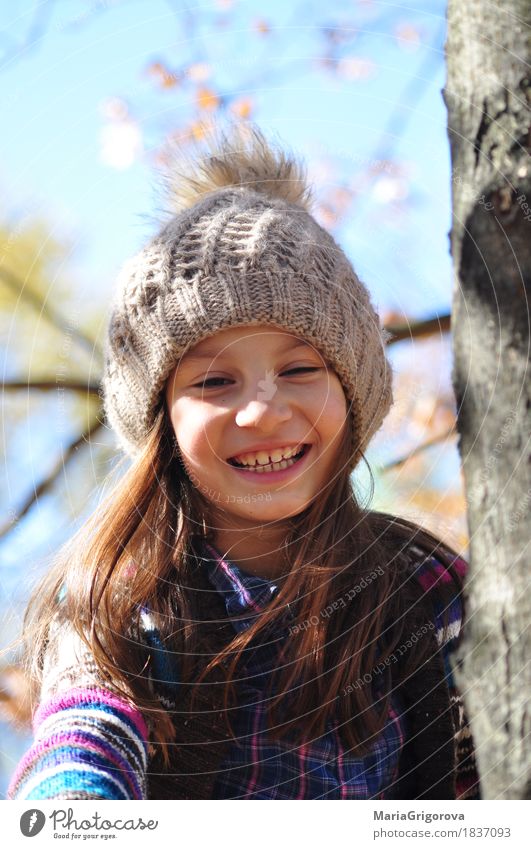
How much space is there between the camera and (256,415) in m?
1.16

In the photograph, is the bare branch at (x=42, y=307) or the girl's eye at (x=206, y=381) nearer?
the girl's eye at (x=206, y=381)

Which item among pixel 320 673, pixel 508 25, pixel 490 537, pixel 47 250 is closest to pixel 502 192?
pixel 508 25

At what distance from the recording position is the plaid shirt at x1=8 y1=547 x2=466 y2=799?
1.02m

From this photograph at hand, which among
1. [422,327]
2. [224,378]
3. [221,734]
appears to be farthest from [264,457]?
[422,327]

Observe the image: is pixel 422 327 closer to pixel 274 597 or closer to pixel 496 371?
pixel 274 597

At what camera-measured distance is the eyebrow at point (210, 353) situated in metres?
1.22

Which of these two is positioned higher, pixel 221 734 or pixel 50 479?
pixel 50 479

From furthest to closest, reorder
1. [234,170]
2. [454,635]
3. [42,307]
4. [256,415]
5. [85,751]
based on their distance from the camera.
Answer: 1. [42,307]
2. [234,170]
3. [454,635]
4. [256,415]
5. [85,751]

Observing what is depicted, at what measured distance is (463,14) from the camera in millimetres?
840

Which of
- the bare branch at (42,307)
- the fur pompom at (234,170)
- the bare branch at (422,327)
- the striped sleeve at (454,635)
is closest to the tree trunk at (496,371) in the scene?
the striped sleeve at (454,635)

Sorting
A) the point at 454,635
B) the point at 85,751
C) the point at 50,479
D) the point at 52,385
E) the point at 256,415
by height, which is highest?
the point at 52,385

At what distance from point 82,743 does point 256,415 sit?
1.47 ft

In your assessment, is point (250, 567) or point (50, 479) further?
point (50, 479)

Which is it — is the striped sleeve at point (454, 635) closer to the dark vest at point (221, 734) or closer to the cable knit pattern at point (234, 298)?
the dark vest at point (221, 734)
